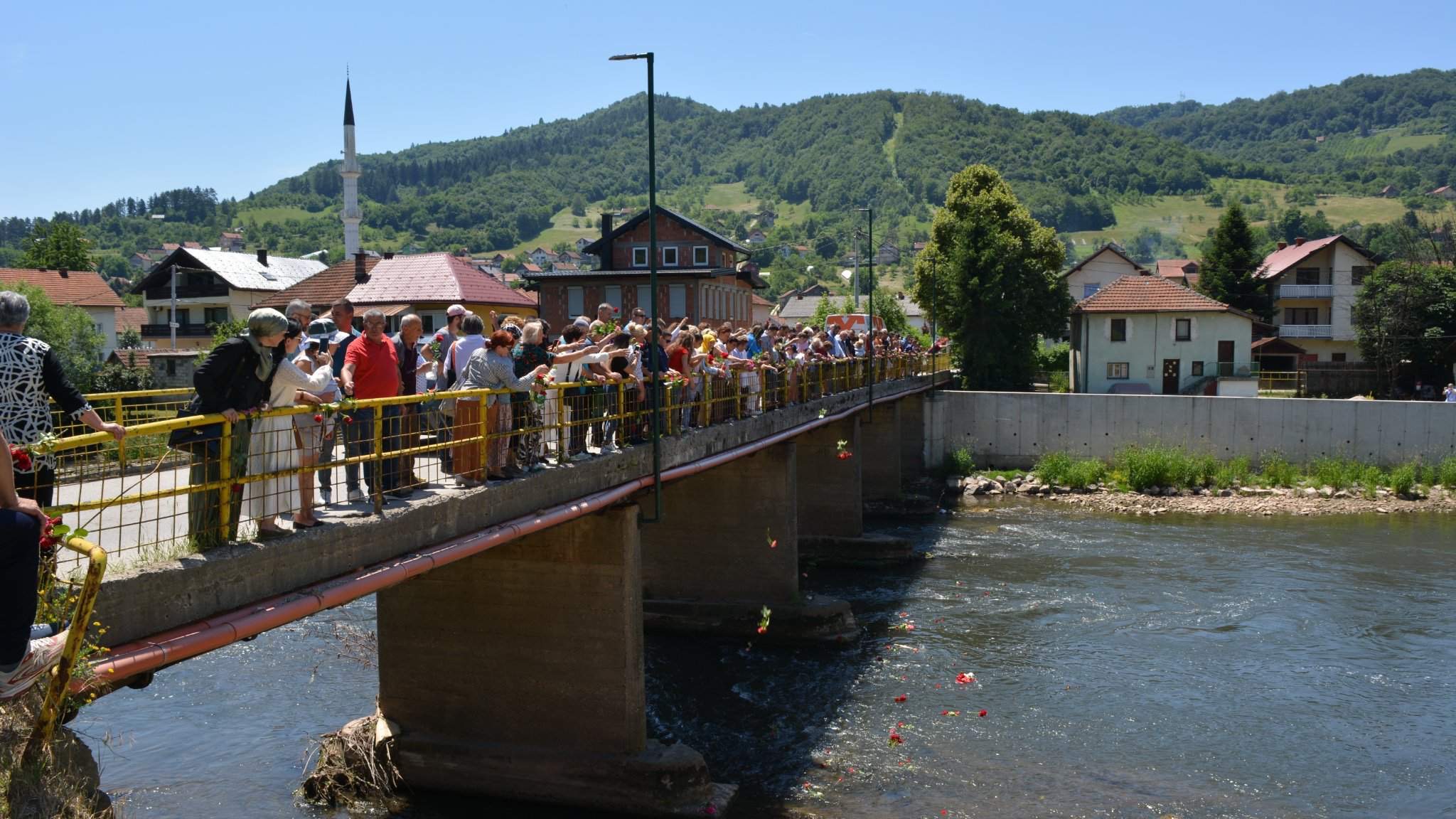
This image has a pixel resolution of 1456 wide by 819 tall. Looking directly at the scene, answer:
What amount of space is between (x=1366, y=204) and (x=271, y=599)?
216 metres

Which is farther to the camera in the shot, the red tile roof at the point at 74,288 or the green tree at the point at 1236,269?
the green tree at the point at 1236,269

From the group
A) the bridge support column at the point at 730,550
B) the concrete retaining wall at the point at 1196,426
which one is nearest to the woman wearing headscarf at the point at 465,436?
the bridge support column at the point at 730,550

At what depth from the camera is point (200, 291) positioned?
63.6m

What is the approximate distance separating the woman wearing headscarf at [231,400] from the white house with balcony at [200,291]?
192ft

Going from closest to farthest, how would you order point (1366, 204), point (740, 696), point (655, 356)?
point (655, 356)
point (740, 696)
point (1366, 204)


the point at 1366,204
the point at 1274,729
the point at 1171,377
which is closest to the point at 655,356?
the point at 1274,729

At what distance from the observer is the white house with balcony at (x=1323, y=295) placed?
59.1 meters

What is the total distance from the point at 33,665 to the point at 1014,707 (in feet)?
45.2

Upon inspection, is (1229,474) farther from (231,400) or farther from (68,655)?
(68,655)

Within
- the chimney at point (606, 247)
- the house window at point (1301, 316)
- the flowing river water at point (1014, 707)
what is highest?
the chimney at point (606, 247)

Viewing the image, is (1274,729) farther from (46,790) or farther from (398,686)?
(46,790)

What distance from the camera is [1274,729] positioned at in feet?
51.0

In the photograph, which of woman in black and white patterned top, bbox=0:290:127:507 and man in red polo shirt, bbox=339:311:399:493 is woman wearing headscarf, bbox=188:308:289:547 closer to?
woman in black and white patterned top, bbox=0:290:127:507

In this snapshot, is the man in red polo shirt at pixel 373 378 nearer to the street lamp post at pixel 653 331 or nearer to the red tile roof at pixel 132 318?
the street lamp post at pixel 653 331
